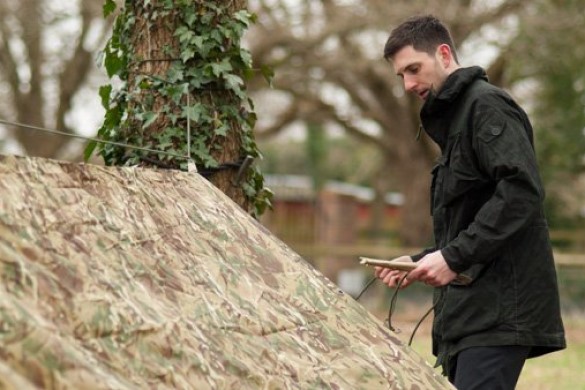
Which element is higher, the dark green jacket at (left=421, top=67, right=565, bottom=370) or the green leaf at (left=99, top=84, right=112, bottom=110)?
the green leaf at (left=99, top=84, right=112, bottom=110)

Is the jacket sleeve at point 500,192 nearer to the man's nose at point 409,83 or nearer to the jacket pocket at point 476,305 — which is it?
the jacket pocket at point 476,305

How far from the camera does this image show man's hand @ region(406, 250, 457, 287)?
363 cm

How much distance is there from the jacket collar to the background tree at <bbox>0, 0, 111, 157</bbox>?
50.7ft

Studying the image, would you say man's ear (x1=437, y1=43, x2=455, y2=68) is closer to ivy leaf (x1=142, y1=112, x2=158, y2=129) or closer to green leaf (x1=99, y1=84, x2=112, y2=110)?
ivy leaf (x1=142, y1=112, x2=158, y2=129)

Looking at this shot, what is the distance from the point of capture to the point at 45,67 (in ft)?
66.4

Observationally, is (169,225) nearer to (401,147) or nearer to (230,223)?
(230,223)

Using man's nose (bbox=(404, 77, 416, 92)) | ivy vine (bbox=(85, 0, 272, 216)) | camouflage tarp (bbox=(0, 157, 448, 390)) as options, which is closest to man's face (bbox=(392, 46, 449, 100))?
man's nose (bbox=(404, 77, 416, 92))

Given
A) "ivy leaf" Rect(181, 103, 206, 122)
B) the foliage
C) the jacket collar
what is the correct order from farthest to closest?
the foliage < "ivy leaf" Rect(181, 103, 206, 122) < the jacket collar

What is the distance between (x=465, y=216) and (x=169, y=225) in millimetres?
1194

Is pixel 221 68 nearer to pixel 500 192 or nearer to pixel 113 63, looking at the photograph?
pixel 113 63

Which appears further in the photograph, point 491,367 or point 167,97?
point 167,97

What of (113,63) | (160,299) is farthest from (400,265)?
(113,63)

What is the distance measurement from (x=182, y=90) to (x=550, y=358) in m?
8.00

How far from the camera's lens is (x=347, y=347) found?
10.3ft
